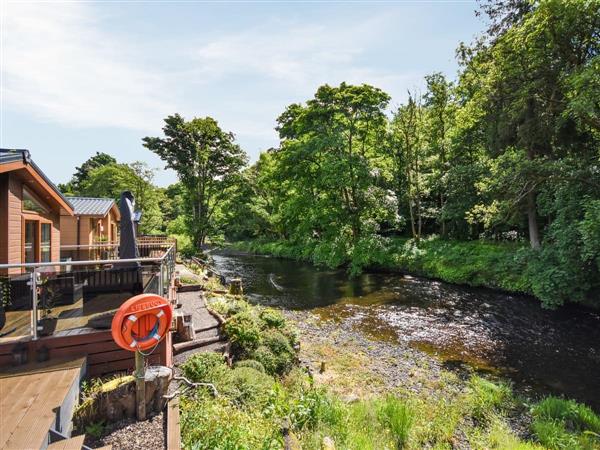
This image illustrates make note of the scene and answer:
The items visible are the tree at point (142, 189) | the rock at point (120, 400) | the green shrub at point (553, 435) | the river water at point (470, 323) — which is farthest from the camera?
the tree at point (142, 189)

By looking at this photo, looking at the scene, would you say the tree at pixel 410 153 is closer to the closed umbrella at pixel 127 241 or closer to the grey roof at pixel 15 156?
the closed umbrella at pixel 127 241

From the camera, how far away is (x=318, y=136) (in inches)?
922

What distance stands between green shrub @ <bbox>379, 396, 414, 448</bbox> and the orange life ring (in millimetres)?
4536

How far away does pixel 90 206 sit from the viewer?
52.9 feet

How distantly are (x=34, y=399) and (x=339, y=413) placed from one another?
459cm

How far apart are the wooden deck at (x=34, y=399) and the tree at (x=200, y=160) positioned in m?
23.6

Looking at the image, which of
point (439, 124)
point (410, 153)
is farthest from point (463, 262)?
point (439, 124)

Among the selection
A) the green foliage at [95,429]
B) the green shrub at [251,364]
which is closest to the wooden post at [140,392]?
the green foliage at [95,429]

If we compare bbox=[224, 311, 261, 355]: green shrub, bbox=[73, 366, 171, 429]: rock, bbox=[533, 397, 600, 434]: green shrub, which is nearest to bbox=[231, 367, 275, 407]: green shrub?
bbox=[224, 311, 261, 355]: green shrub

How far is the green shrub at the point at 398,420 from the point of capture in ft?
18.8

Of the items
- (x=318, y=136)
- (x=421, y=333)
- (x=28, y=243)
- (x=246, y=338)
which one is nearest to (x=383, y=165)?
(x=318, y=136)

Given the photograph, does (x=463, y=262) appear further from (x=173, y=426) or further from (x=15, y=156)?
(x=15, y=156)

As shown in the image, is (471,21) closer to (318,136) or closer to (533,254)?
(318,136)

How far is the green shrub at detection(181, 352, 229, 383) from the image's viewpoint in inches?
212
